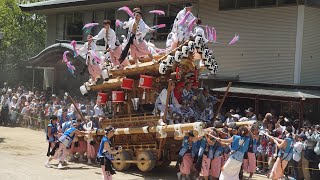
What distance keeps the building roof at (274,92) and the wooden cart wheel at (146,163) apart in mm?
5406

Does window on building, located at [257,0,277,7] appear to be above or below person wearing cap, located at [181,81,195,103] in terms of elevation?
above

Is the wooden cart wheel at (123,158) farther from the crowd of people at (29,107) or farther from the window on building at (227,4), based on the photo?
the window on building at (227,4)

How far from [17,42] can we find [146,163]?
25.3 m

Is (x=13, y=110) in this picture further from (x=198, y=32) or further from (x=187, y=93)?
(x=198, y=32)

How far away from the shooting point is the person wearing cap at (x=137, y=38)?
1305cm

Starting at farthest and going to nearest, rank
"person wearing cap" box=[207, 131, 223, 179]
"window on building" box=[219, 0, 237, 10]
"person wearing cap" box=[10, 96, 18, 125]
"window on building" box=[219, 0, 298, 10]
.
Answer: "person wearing cap" box=[10, 96, 18, 125]
"window on building" box=[219, 0, 237, 10]
"window on building" box=[219, 0, 298, 10]
"person wearing cap" box=[207, 131, 223, 179]

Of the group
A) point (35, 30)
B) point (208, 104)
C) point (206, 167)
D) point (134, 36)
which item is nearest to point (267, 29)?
point (208, 104)

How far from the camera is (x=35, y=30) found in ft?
122

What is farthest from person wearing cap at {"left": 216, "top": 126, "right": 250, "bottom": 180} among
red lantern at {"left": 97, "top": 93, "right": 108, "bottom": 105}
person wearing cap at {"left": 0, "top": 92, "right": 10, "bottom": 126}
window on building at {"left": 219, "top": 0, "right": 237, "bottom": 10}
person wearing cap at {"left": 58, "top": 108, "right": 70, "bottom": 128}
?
person wearing cap at {"left": 0, "top": 92, "right": 10, "bottom": 126}

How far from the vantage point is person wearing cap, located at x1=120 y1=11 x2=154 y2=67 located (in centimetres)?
1305

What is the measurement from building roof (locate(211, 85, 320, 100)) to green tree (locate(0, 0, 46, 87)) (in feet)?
64.8

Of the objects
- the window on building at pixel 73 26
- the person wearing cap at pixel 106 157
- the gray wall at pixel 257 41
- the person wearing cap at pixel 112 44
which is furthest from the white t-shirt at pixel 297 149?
the window on building at pixel 73 26

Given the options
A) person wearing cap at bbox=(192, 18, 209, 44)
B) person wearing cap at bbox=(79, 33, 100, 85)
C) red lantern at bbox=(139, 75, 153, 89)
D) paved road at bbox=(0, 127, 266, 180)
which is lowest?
paved road at bbox=(0, 127, 266, 180)

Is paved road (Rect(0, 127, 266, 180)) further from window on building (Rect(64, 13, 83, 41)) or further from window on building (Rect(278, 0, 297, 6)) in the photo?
window on building (Rect(64, 13, 83, 41))
